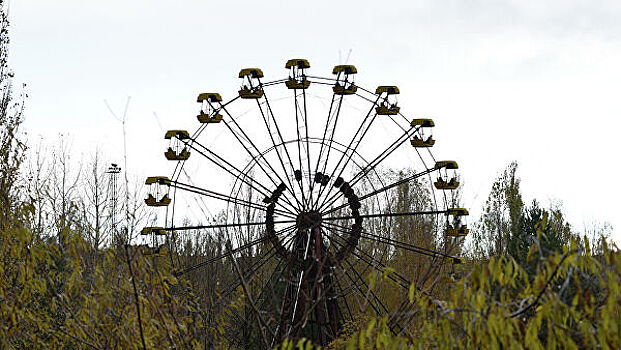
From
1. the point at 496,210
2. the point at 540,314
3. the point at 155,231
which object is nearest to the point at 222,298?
the point at 540,314

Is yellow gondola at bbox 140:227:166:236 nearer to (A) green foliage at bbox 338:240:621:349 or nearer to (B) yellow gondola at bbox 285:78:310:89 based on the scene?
(B) yellow gondola at bbox 285:78:310:89

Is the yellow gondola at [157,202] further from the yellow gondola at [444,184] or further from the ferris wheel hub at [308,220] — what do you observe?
the yellow gondola at [444,184]

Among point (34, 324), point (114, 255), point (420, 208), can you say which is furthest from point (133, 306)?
point (420, 208)

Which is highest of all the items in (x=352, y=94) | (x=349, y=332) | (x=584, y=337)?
(x=352, y=94)

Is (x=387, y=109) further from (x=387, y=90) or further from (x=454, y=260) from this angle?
(x=454, y=260)

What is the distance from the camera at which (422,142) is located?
11953 mm

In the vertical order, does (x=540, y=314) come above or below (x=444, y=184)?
below

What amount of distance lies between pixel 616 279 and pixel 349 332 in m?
7.17

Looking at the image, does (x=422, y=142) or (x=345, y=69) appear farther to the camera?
(x=422, y=142)

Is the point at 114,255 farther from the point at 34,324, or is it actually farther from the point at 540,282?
the point at 540,282

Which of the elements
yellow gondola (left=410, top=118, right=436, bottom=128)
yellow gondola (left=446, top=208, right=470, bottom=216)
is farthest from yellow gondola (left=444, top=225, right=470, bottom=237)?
yellow gondola (left=410, top=118, right=436, bottom=128)

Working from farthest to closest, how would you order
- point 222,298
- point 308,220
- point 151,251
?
point 308,220 < point 151,251 < point 222,298

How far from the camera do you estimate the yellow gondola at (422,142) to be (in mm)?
11906

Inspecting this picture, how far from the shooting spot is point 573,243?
14.8ft
